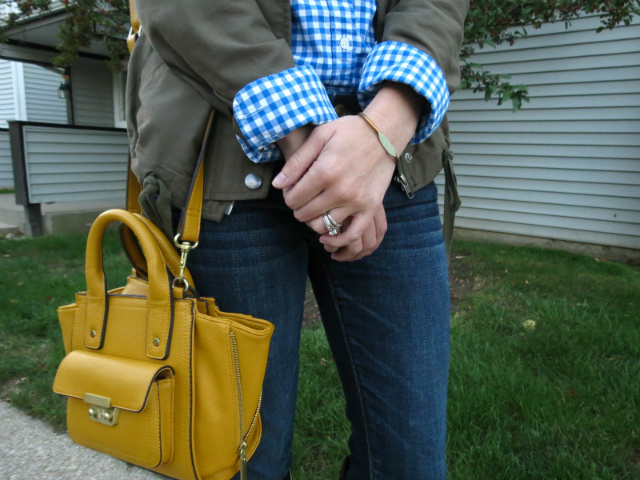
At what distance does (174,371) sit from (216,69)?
541mm

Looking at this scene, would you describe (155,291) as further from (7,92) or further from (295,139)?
(7,92)

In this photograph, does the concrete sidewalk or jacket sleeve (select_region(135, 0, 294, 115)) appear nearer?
jacket sleeve (select_region(135, 0, 294, 115))

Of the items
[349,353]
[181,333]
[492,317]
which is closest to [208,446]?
[181,333]

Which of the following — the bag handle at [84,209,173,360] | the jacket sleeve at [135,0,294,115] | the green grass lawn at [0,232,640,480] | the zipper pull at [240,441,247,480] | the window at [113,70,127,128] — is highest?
the window at [113,70,127,128]

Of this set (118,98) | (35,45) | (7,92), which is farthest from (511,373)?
(7,92)

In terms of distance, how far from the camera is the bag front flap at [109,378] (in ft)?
3.02

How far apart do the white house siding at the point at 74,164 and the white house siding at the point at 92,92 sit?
142 inches

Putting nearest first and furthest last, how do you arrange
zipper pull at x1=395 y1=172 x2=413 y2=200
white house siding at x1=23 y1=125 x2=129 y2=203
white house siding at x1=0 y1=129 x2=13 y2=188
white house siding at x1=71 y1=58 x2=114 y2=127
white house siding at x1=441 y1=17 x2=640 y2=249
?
zipper pull at x1=395 y1=172 x2=413 y2=200
white house siding at x1=441 y1=17 x2=640 y2=249
white house siding at x1=23 y1=125 x2=129 y2=203
white house siding at x1=0 y1=129 x2=13 y2=188
white house siding at x1=71 y1=58 x2=114 y2=127

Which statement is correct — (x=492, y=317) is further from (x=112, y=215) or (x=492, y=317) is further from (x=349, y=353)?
(x=112, y=215)

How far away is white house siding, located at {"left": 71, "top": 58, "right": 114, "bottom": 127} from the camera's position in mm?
10781

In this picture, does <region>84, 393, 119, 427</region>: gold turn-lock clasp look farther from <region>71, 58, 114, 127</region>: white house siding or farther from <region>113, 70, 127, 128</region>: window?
<region>71, 58, 114, 127</region>: white house siding

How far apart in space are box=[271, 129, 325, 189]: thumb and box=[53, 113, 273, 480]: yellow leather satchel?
0.61 ft

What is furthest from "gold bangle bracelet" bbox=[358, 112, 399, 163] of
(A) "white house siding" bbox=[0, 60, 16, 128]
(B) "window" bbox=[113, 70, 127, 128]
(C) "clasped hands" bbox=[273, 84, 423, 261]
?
(A) "white house siding" bbox=[0, 60, 16, 128]

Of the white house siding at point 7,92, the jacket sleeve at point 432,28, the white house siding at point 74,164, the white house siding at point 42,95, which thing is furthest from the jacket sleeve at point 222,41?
the white house siding at point 7,92
